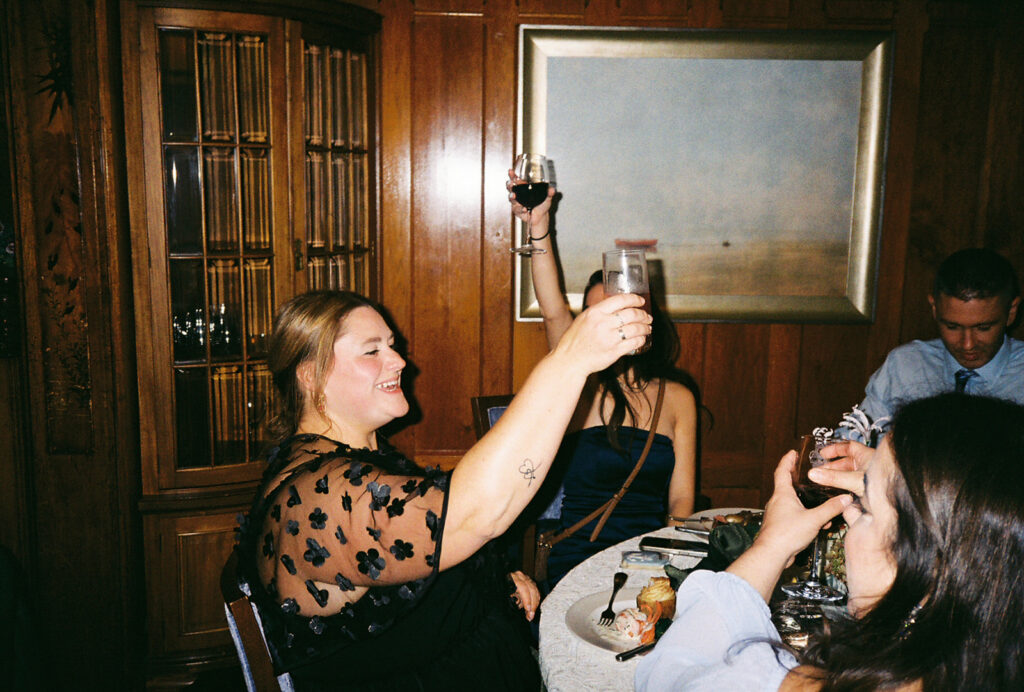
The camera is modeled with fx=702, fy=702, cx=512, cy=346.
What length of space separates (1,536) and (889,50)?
4.30 meters

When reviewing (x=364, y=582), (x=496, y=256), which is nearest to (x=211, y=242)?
(x=496, y=256)

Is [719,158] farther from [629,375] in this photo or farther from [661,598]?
[661,598]

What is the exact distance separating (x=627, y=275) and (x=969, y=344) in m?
2.10

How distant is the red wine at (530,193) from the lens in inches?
87.4

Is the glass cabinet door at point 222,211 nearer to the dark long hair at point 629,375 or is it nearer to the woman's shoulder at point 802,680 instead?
the dark long hair at point 629,375

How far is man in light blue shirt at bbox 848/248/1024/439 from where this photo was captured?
8.32ft

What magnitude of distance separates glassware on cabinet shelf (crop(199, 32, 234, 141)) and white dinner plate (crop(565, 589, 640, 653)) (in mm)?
2351

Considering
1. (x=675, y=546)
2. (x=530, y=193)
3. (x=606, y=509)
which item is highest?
(x=530, y=193)

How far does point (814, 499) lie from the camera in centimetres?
115

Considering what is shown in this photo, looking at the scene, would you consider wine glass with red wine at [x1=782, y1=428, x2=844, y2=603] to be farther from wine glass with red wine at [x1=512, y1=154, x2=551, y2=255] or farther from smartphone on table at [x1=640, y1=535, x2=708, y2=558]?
wine glass with red wine at [x1=512, y1=154, x2=551, y2=255]

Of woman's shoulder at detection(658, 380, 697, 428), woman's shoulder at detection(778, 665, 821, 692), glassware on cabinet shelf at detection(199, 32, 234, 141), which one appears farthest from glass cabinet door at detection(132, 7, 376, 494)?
woman's shoulder at detection(778, 665, 821, 692)

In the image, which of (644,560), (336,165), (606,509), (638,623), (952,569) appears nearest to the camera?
(952,569)

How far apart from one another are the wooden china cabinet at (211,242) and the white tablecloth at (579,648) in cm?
184

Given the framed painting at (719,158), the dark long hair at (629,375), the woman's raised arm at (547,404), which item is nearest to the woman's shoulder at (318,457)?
the woman's raised arm at (547,404)
